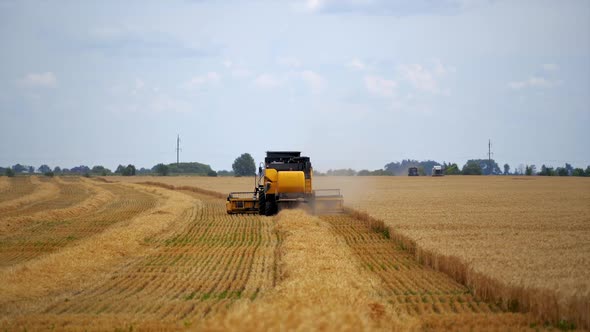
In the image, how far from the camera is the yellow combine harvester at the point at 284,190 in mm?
32656

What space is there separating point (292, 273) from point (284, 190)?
18368 millimetres

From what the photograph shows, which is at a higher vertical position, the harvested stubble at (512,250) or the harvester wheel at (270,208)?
the harvester wheel at (270,208)

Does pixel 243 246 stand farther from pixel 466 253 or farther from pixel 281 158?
pixel 281 158

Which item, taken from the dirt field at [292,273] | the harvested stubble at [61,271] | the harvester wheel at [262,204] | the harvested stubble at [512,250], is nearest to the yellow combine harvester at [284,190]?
the harvester wheel at [262,204]

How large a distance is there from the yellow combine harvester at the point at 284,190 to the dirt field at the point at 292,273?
419 cm

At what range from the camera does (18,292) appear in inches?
539

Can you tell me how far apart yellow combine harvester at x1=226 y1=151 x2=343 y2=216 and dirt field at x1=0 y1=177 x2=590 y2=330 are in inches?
165

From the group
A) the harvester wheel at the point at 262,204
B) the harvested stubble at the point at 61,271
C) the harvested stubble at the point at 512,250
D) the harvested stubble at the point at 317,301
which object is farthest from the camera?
the harvester wheel at the point at 262,204

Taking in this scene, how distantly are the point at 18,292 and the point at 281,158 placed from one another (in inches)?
830

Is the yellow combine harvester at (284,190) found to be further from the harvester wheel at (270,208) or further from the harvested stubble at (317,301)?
the harvested stubble at (317,301)

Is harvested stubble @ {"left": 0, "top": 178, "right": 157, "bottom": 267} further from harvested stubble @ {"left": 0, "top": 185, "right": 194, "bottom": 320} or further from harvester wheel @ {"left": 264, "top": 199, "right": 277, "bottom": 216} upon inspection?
harvester wheel @ {"left": 264, "top": 199, "right": 277, "bottom": 216}

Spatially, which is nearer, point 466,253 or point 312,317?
point 312,317

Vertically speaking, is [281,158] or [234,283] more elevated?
Result: [281,158]

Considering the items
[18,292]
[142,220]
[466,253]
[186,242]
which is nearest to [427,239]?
[466,253]
